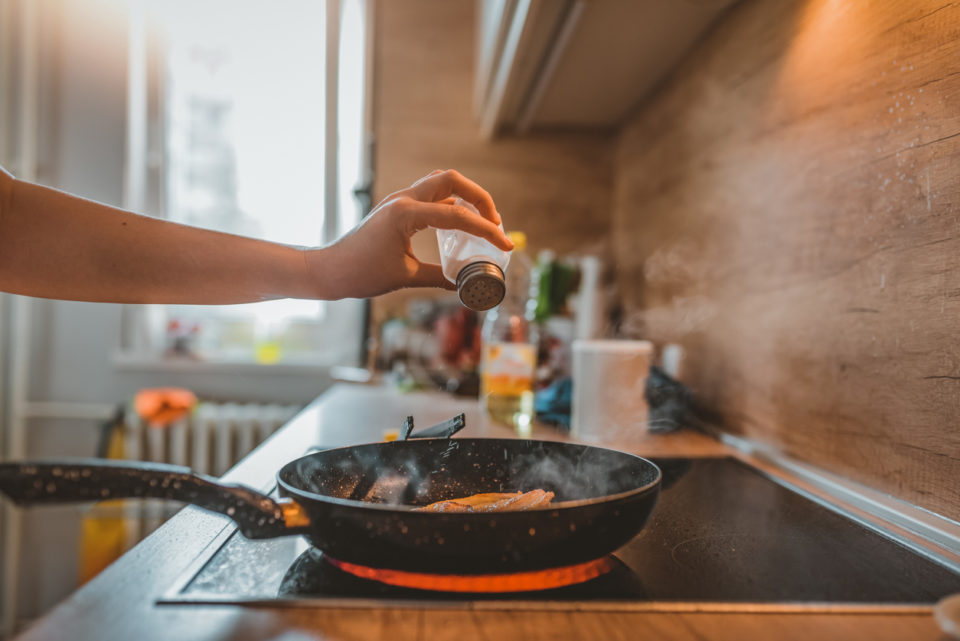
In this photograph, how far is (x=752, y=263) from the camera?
3.58 feet

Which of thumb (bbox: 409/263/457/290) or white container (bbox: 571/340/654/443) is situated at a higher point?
thumb (bbox: 409/263/457/290)

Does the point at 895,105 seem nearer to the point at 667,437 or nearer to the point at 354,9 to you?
the point at 667,437

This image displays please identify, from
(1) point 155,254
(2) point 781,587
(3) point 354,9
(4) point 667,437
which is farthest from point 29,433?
(2) point 781,587

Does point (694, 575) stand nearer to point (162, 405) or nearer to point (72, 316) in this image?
point (162, 405)

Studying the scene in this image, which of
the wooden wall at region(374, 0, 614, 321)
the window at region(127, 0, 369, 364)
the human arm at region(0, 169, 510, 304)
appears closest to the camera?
the human arm at region(0, 169, 510, 304)

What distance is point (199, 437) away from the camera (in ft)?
7.61

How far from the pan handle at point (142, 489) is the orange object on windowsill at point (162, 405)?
2.09 meters

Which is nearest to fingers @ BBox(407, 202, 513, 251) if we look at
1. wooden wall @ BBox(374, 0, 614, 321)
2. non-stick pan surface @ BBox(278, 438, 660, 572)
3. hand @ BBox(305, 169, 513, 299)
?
hand @ BBox(305, 169, 513, 299)

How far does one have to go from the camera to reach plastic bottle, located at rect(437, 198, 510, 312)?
2.01 feet

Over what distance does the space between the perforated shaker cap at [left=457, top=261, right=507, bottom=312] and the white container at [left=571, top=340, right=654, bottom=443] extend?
1.62ft

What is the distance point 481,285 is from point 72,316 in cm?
233

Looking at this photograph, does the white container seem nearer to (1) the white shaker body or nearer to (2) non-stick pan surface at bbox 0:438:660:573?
(1) the white shaker body

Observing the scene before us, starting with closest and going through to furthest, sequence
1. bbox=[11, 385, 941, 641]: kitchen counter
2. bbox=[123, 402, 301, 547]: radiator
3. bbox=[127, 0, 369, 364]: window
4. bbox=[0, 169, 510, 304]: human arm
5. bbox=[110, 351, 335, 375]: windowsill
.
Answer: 1. bbox=[11, 385, 941, 641]: kitchen counter
2. bbox=[0, 169, 510, 304]: human arm
3. bbox=[123, 402, 301, 547]: radiator
4. bbox=[110, 351, 335, 375]: windowsill
5. bbox=[127, 0, 369, 364]: window

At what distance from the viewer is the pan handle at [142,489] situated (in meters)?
0.42
